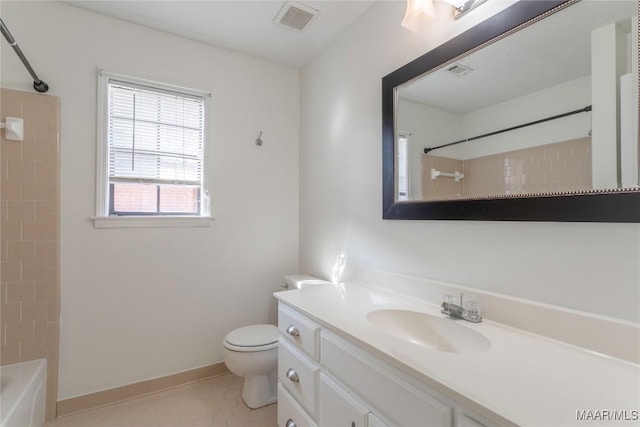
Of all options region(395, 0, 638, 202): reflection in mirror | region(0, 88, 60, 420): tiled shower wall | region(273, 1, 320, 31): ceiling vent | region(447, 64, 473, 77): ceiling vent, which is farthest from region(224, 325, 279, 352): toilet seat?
region(273, 1, 320, 31): ceiling vent

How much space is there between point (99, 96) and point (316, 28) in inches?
60.6

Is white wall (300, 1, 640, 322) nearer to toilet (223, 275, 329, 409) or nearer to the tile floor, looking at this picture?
toilet (223, 275, 329, 409)

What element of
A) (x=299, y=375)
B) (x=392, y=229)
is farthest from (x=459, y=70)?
(x=299, y=375)

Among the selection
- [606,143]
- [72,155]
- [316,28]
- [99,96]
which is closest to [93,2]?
[99,96]

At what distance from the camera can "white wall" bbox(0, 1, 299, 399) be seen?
180 cm

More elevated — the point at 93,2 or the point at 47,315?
the point at 93,2

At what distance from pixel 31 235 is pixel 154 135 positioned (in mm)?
949

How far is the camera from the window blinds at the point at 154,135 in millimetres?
1975

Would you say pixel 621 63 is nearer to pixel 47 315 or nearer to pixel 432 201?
pixel 432 201

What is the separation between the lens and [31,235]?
1705 millimetres

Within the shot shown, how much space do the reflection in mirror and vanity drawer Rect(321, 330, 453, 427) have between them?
0.79 meters

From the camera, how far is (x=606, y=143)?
2.85 ft

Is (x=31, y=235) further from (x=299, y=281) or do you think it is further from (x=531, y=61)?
(x=531, y=61)

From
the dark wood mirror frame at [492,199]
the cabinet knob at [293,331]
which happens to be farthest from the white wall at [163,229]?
the dark wood mirror frame at [492,199]
